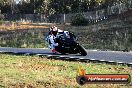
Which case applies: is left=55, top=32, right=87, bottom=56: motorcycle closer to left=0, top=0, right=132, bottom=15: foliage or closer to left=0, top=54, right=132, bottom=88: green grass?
left=0, top=54, right=132, bottom=88: green grass

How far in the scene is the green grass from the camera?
13766mm

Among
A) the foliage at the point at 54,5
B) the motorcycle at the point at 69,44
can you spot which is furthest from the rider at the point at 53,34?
the foliage at the point at 54,5

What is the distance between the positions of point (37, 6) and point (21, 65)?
73250 millimetres

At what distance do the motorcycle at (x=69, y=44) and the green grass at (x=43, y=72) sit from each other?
2114 millimetres

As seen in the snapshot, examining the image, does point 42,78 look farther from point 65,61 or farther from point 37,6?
point 37,6

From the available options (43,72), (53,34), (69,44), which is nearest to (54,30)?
(53,34)

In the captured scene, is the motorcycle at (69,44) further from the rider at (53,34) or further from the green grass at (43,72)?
the green grass at (43,72)

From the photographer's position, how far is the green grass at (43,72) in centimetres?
1377

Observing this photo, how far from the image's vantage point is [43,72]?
16375 mm

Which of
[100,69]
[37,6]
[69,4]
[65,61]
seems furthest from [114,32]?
[37,6]

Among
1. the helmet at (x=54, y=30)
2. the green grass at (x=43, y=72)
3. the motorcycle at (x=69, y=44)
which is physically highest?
the helmet at (x=54, y=30)

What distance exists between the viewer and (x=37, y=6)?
299 ft

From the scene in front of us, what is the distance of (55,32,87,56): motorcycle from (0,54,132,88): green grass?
6.93ft

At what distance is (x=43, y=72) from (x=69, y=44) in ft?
22.4
